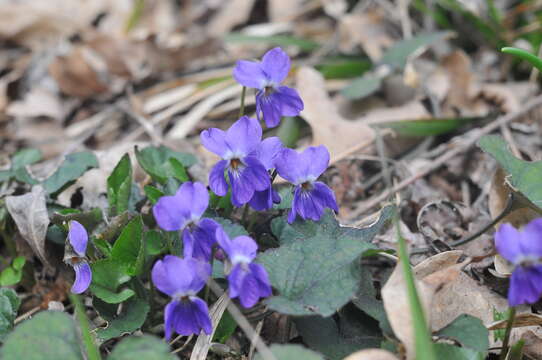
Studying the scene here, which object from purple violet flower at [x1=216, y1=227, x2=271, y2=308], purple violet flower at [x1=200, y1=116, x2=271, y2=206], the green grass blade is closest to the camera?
the green grass blade

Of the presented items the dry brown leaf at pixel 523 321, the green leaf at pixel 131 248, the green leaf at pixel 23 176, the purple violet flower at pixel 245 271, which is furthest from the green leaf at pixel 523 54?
the green leaf at pixel 23 176

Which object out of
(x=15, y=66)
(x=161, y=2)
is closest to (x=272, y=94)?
(x=15, y=66)

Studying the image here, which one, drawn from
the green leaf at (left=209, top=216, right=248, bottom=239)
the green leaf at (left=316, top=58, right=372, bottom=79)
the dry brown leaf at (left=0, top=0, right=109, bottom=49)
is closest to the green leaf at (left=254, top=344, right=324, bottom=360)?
the green leaf at (left=209, top=216, right=248, bottom=239)

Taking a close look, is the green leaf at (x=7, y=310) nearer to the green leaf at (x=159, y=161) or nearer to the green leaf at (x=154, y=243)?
the green leaf at (x=154, y=243)

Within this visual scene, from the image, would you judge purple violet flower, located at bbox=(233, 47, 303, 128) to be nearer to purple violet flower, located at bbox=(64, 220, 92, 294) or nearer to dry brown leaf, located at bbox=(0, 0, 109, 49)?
purple violet flower, located at bbox=(64, 220, 92, 294)

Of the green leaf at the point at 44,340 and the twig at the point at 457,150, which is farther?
the twig at the point at 457,150

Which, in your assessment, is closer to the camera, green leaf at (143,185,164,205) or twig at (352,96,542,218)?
green leaf at (143,185,164,205)

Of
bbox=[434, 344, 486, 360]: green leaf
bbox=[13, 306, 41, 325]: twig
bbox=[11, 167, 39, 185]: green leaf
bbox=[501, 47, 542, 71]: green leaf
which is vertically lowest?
bbox=[13, 306, 41, 325]: twig

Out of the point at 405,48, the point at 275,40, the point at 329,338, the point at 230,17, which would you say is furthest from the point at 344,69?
the point at 329,338
